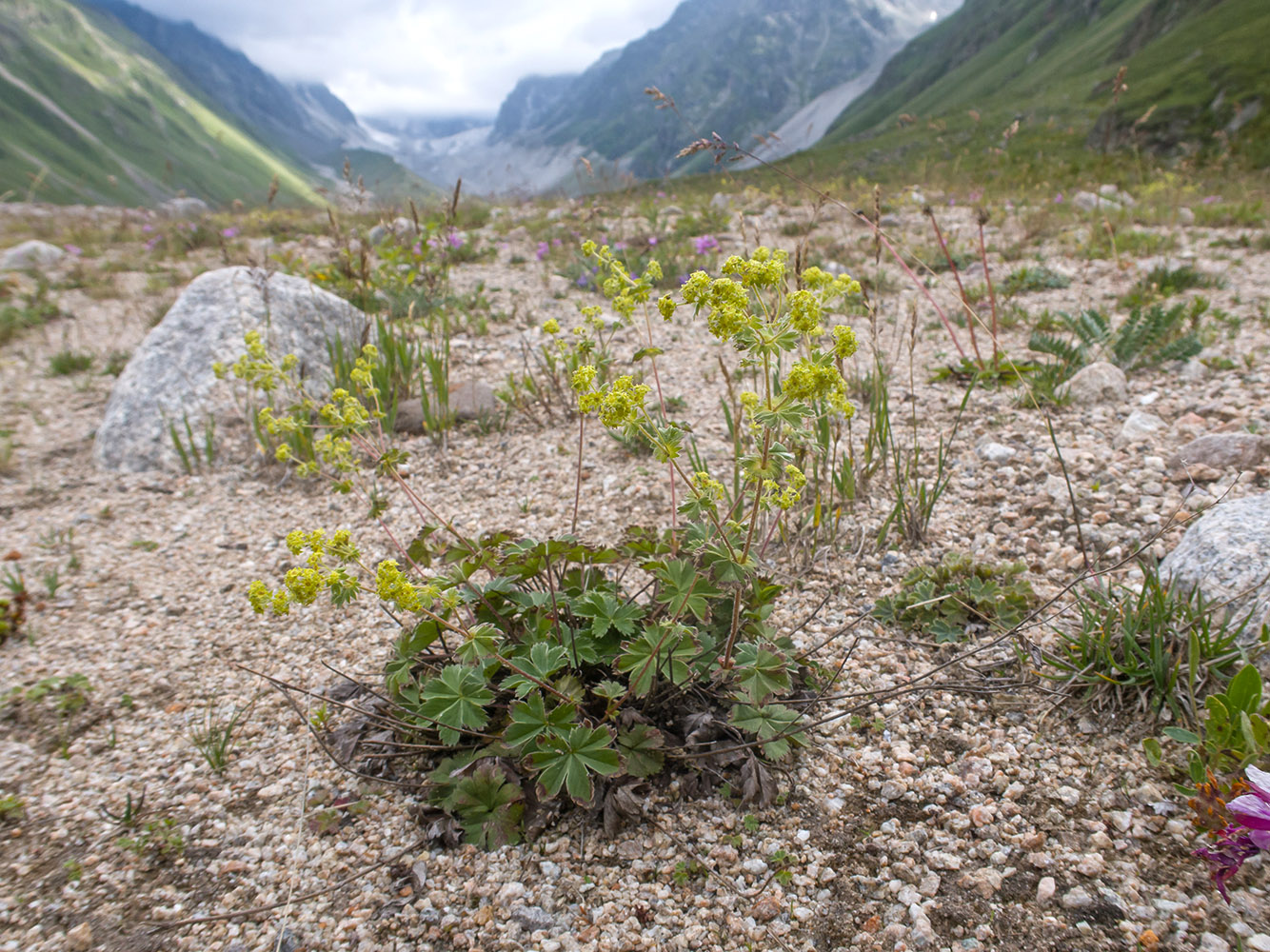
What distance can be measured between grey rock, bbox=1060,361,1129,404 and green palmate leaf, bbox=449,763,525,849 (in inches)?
157

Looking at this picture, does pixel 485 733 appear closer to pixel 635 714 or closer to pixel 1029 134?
pixel 635 714

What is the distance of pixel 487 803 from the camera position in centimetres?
205

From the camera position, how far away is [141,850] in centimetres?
208

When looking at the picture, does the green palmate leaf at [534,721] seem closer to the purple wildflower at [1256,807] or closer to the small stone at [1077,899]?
the small stone at [1077,899]

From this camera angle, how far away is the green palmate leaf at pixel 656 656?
6.33 feet

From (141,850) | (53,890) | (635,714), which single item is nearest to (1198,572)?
(635,714)

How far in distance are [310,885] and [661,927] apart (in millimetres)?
1059

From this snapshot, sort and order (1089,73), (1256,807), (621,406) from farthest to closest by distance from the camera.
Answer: (1089,73), (621,406), (1256,807)

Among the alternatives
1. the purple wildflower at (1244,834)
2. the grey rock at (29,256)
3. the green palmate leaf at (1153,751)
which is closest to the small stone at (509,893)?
the purple wildflower at (1244,834)

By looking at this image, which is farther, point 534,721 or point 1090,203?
point 1090,203

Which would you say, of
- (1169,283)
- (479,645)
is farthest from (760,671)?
(1169,283)

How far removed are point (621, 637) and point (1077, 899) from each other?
1.42 meters

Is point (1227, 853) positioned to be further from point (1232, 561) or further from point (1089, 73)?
point (1089, 73)

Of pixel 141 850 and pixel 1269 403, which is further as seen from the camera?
pixel 1269 403
